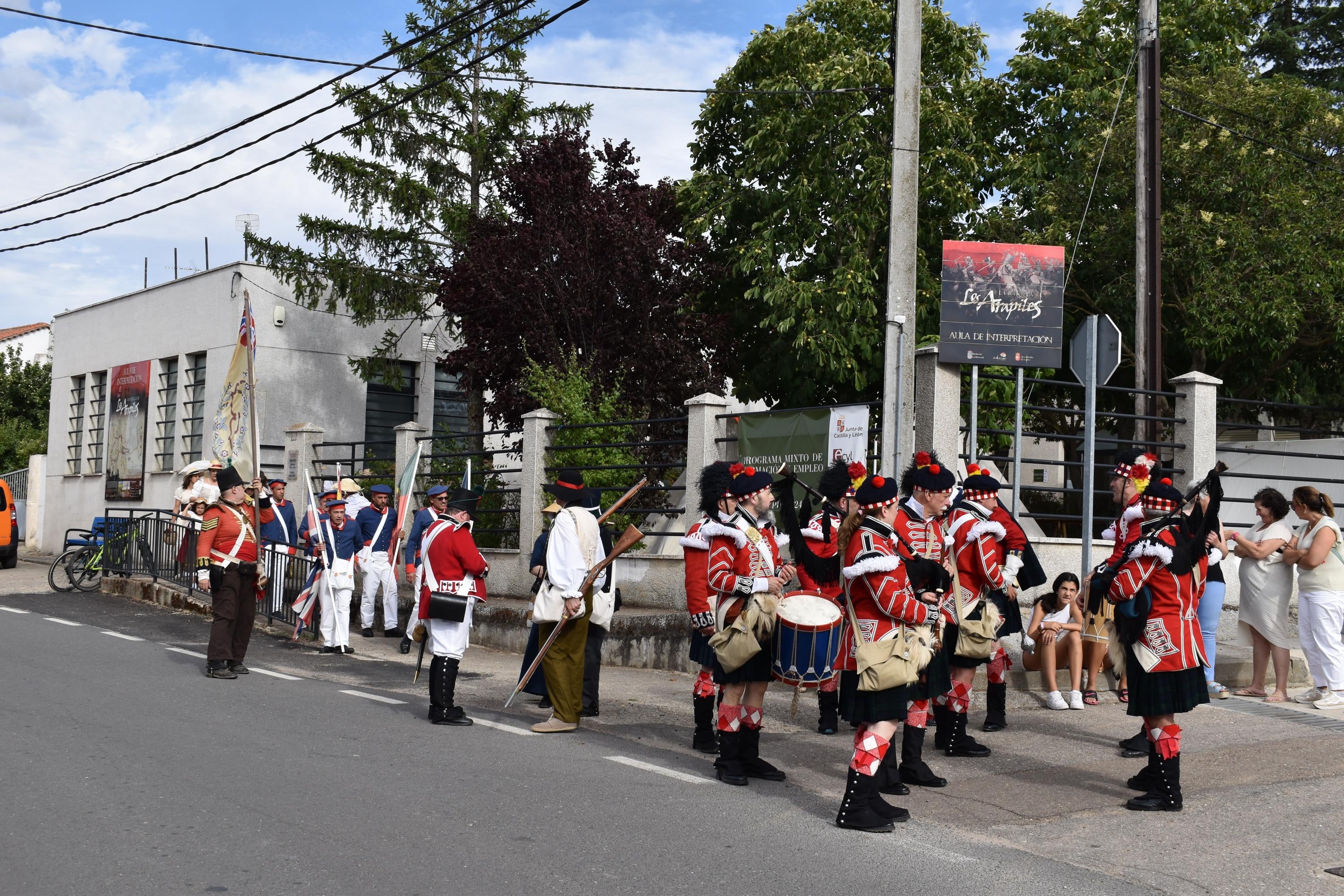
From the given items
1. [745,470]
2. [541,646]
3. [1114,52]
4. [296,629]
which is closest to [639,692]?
[541,646]

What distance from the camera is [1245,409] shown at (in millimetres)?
23719

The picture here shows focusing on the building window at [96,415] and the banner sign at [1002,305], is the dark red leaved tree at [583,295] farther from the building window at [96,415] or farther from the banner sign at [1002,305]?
the building window at [96,415]

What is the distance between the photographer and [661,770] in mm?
7855

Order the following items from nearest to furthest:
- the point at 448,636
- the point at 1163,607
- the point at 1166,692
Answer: the point at 1166,692 < the point at 1163,607 < the point at 448,636

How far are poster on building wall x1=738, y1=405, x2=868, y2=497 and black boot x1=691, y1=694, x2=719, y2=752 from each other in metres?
3.94

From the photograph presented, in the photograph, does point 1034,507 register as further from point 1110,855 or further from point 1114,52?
point 1110,855

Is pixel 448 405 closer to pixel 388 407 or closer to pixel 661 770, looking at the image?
pixel 388 407

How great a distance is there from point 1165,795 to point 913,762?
4.65 feet

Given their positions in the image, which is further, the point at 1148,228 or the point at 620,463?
the point at 620,463

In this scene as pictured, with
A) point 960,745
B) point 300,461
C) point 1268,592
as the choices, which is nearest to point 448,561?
point 960,745

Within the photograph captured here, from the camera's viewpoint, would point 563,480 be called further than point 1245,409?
No

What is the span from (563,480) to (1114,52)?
17.0 m

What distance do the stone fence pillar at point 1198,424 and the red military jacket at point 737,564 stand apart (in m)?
7.93

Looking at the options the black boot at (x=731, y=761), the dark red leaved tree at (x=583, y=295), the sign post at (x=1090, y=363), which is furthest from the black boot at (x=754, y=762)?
the dark red leaved tree at (x=583, y=295)
